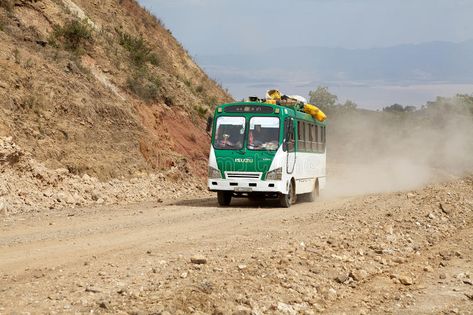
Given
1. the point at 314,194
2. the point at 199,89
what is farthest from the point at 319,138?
the point at 199,89

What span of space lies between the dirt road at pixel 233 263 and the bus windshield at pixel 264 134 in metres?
3.68

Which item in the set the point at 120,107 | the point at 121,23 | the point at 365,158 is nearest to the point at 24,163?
the point at 120,107

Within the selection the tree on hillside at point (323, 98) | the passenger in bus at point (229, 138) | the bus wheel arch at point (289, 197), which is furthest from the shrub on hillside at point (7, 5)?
the tree on hillside at point (323, 98)

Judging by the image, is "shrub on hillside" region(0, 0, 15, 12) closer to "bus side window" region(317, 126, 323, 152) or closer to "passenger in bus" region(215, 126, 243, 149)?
"passenger in bus" region(215, 126, 243, 149)

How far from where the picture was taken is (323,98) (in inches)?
3799

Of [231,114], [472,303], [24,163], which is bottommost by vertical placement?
[472,303]

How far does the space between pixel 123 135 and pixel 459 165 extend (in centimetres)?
3961

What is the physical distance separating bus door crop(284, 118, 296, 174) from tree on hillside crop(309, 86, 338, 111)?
71.8 meters

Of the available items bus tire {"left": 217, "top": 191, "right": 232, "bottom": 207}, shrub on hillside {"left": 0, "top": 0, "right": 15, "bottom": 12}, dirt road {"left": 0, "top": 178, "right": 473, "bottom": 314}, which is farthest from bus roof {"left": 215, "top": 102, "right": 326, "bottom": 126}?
shrub on hillside {"left": 0, "top": 0, "right": 15, "bottom": 12}

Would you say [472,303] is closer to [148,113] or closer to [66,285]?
[66,285]

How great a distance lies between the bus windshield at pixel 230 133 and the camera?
21375 millimetres

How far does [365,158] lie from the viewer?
60312mm

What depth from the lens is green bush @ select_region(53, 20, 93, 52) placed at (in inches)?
1164

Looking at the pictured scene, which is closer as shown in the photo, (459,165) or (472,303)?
(472,303)
